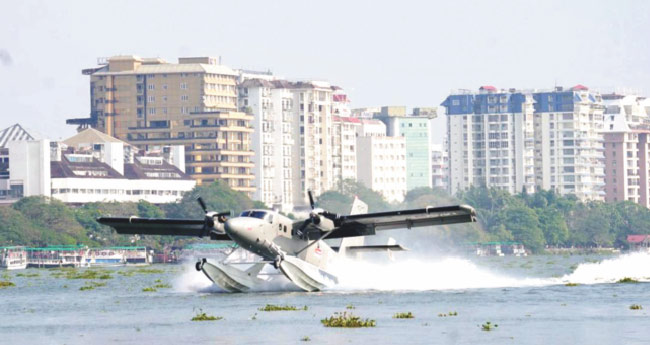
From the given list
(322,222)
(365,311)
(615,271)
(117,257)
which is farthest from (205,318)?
(117,257)

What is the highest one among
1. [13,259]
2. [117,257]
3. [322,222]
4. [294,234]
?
[322,222]

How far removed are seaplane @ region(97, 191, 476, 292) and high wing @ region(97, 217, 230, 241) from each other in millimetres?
265

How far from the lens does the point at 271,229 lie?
6588 cm

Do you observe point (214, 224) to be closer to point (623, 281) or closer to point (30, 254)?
point (623, 281)

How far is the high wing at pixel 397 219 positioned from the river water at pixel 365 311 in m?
2.92

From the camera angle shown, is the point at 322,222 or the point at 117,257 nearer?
the point at 322,222

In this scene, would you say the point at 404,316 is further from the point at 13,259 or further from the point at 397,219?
the point at 13,259

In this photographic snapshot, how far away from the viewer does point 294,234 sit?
2650 inches

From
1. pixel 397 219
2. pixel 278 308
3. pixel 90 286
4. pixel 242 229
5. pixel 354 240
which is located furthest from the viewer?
pixel 90 286

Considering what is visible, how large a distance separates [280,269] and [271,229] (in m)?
1.88

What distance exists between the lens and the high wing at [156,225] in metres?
71.1

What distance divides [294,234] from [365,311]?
37.8ft

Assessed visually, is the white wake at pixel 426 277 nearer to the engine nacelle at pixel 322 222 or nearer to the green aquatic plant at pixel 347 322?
the engine nacelle at pixel 322 222

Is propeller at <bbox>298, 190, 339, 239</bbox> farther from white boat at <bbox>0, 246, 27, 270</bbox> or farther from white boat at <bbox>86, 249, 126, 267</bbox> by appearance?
white boat at <bbox>86, 249, 126, 267</bbox>
